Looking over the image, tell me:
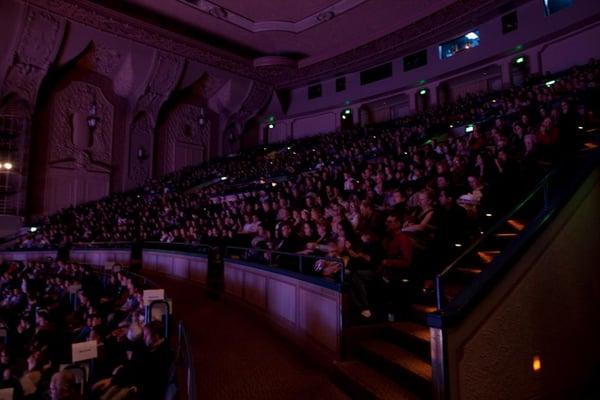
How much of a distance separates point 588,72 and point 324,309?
31.6 feet

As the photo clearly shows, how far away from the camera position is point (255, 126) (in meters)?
24.2

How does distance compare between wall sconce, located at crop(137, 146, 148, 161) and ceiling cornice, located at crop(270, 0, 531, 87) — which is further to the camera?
wall sconce, located at crop(137, 146, 148, 161)

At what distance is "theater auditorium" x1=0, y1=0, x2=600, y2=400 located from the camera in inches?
131

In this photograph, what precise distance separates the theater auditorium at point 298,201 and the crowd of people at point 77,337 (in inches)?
1.4

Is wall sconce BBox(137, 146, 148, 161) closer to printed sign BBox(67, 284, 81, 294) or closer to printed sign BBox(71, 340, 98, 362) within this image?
printed sign BBox(67, 284, 81, 294)

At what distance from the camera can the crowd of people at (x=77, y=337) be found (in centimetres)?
352

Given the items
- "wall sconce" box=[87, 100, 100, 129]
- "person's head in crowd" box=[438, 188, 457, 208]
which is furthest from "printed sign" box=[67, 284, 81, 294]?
"wall sconce" box=[87, 100, 100, 129]

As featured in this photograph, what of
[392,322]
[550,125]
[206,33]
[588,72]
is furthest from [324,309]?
[206,33]

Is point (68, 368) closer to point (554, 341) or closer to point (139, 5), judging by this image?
point (554, 341)

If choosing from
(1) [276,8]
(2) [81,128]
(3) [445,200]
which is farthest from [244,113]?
(3) [445,200]

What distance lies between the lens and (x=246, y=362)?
13.4 ft

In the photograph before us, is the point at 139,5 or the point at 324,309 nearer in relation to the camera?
the point at 324,309

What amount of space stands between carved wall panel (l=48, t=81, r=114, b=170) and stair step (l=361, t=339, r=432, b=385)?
17332 millimetres

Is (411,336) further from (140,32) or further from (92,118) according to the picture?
(92,118)
